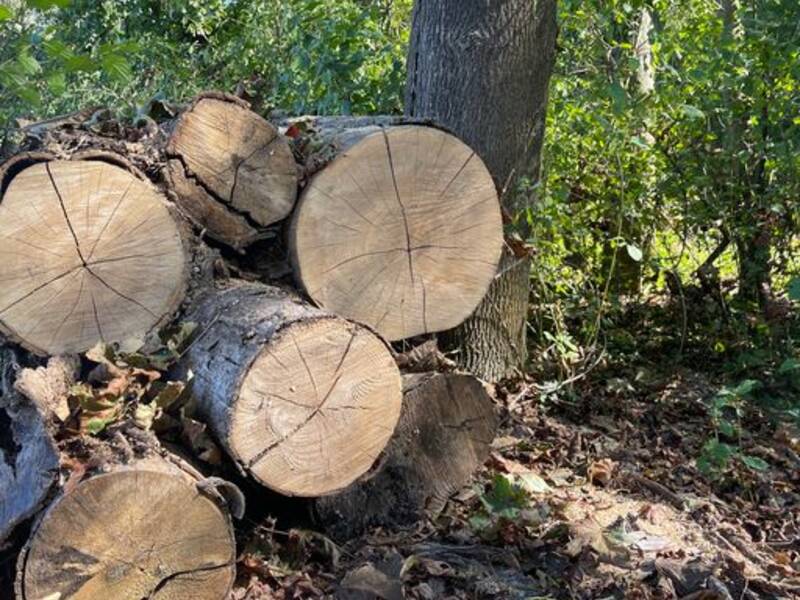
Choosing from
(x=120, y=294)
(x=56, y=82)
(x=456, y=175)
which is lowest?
(x=120, y=294)

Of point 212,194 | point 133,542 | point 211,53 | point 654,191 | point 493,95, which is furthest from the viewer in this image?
point 211,53

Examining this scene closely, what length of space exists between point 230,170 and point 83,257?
2.11 ft

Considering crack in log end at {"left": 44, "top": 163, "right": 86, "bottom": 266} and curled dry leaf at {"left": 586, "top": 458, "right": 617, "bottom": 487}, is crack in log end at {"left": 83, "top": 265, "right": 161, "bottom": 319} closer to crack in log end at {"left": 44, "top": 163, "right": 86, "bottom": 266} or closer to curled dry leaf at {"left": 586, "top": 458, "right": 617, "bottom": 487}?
crack in log end at {"left": 44, "top": 163, "right": 86, "bottom": 266}

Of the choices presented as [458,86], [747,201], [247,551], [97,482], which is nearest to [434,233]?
[458,86]

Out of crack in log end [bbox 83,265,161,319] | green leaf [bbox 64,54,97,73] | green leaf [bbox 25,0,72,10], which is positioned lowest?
crack in log end [bbox 83,265,161,319]

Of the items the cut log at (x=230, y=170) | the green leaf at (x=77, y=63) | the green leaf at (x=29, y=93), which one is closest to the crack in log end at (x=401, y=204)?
the cut log at (x=230, y=170)

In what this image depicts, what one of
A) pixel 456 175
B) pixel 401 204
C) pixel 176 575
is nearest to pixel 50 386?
pixel 176 575

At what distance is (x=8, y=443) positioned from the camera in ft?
10.5

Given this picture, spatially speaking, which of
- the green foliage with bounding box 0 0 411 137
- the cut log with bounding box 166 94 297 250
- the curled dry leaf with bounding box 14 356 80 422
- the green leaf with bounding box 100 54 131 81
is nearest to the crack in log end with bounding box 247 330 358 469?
the curled dry leaf with bounding box 14 356 80 422

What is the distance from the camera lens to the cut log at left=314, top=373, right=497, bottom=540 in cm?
337

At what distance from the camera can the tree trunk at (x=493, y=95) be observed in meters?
4.30

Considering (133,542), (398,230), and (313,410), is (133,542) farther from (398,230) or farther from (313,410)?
(398,230)

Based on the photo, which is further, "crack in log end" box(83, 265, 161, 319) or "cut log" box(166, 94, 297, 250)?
"cut log" box(166, 94, 297, 250)

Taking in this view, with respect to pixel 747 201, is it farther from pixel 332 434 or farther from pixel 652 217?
pixel 332 434
